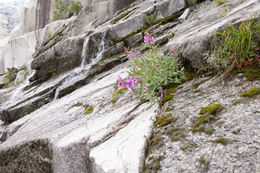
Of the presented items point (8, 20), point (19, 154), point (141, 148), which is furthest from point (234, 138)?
point (8, 20)

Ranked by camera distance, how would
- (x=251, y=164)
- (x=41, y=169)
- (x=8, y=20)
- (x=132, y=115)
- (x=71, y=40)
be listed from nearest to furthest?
(x=251, y=164), (x=132, y=115), (x=41, y=169), (x=71, y=40), (x=8, y=20)

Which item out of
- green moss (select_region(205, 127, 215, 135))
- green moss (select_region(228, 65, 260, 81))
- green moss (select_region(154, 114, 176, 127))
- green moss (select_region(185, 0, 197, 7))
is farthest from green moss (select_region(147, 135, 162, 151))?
green moss (select_region(185, 0, 197, 7))

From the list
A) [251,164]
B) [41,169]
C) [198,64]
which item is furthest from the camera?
[41,169]

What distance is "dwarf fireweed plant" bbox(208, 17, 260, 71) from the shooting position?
2.65 metres

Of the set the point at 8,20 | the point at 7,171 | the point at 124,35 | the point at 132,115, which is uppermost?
the point at 132,115

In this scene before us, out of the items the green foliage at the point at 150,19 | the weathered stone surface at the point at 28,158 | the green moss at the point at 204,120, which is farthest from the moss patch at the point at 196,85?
the green foliage at the point at 150,19

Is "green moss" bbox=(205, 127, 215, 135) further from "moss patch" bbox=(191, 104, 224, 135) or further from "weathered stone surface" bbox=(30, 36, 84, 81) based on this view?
"weathered stone surface" bbox=(30, 36, 84, 81)

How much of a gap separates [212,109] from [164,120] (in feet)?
1.77

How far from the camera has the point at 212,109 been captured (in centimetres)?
205

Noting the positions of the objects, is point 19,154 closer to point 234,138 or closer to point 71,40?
point 234,138

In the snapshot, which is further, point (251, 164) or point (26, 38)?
point (26, 38)

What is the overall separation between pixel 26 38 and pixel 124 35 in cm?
2350

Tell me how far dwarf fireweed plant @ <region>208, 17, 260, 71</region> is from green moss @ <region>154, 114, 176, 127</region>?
43.6 inches

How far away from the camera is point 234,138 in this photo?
1.59m
